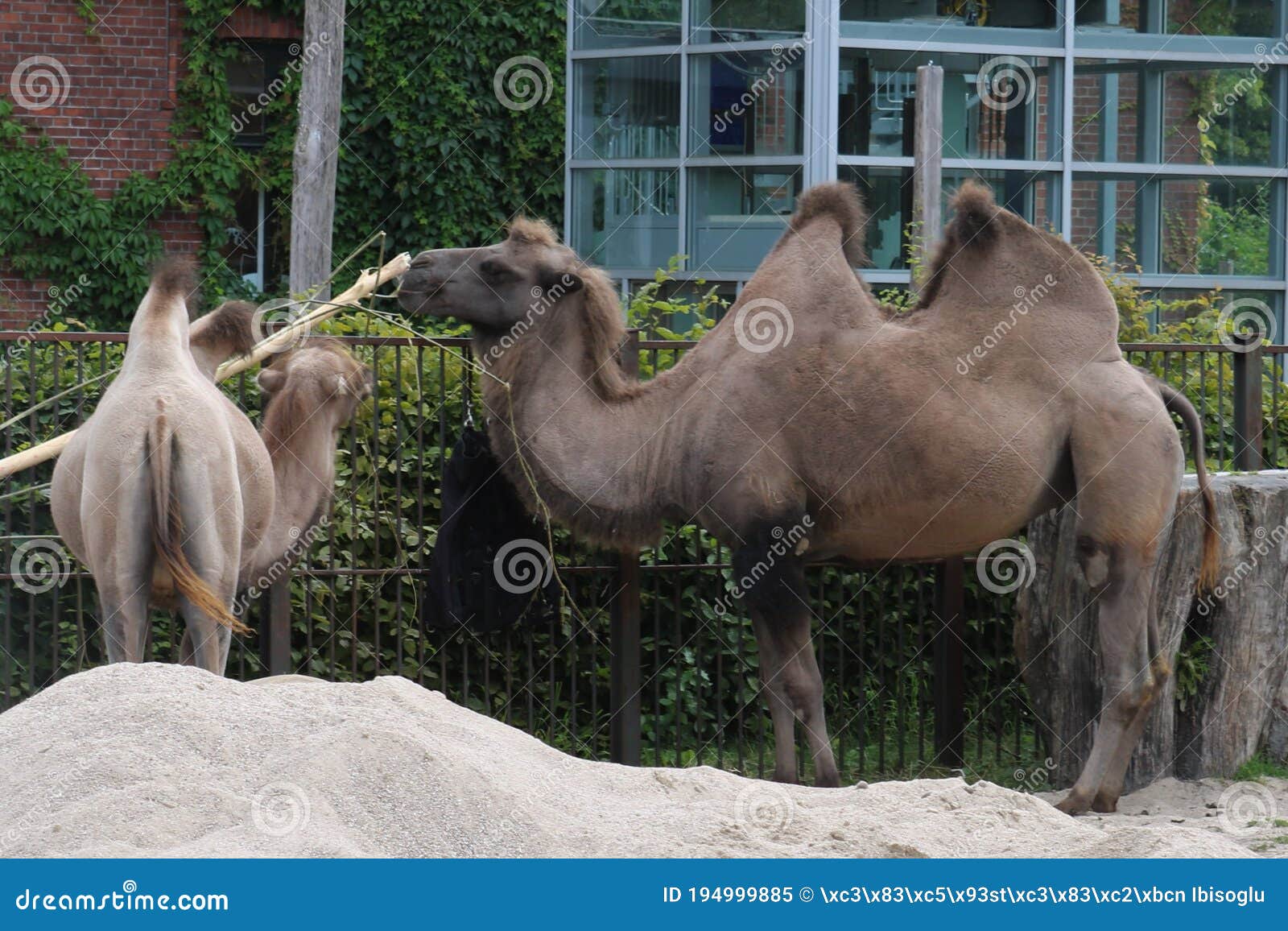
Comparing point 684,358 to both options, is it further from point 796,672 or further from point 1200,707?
point 1200,707

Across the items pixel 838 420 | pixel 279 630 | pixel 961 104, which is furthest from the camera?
pixel 961 104

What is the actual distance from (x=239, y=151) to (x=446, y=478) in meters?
11.0

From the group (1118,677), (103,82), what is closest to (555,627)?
(1118,677)

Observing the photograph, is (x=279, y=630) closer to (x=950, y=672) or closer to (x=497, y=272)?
(x=497, y=272)

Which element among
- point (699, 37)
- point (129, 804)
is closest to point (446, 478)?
point (129, 804)

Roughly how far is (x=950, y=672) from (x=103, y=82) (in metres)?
12.2

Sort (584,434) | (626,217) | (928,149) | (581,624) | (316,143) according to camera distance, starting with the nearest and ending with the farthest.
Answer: (584,434) < (581,624) < (928,149) < (316,143) < (626,217)

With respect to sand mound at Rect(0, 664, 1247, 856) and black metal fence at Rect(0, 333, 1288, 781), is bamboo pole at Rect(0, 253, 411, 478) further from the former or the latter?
sand mound at Rect(0, 664, 1247, 856)

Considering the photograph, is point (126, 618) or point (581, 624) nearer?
point (126, 618)

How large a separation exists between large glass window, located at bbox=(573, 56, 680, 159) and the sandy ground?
9886 mm

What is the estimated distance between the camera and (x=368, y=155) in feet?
57.1

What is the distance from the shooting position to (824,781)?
6684 millimetres

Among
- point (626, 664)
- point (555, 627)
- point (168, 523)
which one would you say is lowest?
point (626, 664)

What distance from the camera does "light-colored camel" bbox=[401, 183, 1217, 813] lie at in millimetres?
6562
